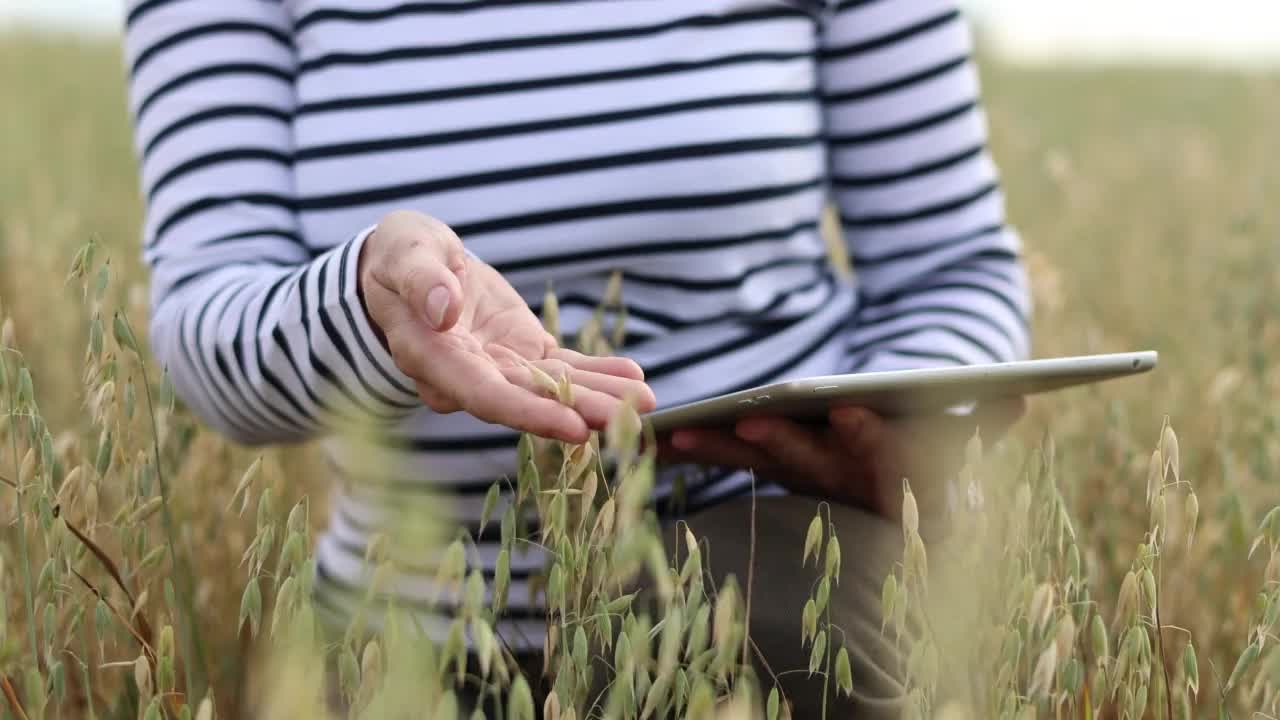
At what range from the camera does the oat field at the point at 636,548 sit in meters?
0.54

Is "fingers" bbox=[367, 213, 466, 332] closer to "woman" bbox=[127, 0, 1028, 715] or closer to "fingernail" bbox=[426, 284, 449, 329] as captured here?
"fingernail" bbox=[426, 284, 449, 329]

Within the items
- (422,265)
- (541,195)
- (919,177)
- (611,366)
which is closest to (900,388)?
(611,366)

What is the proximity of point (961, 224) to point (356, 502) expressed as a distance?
611 millimetres

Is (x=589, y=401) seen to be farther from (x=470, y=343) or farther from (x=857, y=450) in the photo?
(x=857, y=450)

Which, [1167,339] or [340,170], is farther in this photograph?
[1167,339]

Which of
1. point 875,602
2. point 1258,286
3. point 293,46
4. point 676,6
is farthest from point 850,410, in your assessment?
point 1258,286

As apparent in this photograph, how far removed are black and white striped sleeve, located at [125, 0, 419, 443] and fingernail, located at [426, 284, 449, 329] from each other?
0.20m

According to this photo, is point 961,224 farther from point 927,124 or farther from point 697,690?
point 697,690

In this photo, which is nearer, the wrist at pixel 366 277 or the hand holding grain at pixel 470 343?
the hand holding grain at pixel 470 343

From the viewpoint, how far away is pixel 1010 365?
0.64 meters

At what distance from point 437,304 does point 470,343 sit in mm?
70

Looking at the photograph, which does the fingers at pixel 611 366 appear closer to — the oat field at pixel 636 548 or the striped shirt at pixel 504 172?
the oat field at pixel 636 548

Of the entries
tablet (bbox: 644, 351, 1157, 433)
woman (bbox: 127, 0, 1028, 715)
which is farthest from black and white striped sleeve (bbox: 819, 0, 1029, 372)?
tablet (bbox: 644, 351, 1157, 433)

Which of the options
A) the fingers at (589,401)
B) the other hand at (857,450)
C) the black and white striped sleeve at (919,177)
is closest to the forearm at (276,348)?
the fingers at (589,401)
